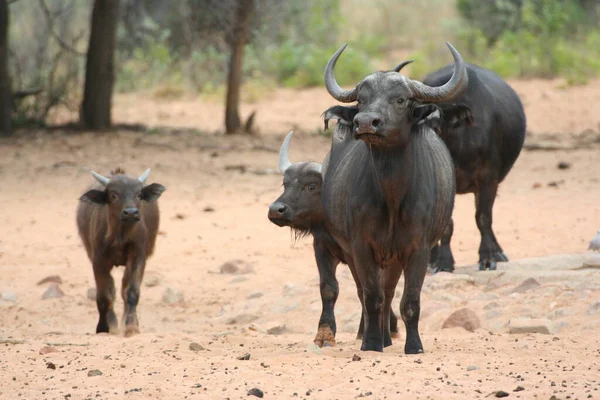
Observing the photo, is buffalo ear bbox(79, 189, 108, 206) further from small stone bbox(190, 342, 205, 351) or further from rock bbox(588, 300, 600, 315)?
rock bbox(588, 300, 600, 315)

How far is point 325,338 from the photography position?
8164 millimetres

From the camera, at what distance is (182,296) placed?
37.6 ft

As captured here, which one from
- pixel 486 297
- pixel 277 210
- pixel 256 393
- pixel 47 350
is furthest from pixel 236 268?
pixel 256 393

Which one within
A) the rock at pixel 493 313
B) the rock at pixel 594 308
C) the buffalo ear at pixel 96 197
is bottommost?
the rock at pixel 493 313

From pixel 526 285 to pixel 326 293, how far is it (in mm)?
2187

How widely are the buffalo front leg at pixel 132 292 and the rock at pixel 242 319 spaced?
0.94m

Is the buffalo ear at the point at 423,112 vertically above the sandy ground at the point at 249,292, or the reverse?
the buffalo ear at the point at 423,112

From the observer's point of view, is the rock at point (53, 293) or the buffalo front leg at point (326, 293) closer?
the buffalo front leg at point (326, 293)

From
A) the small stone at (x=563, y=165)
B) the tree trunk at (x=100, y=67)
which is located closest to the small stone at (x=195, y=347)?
the small stone at (x=563, y=165)

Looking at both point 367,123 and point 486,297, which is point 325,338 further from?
point 486,297

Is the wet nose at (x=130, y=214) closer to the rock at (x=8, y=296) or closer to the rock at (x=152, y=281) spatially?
the rock at (x=8, y=296)

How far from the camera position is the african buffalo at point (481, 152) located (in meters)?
10.8

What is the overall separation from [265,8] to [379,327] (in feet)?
42.7

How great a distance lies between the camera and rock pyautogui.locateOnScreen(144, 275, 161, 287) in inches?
474
